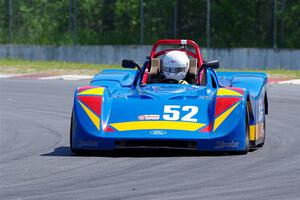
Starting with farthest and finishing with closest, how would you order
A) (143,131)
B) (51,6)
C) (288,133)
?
(51,6) → (288,133) → (143,131)

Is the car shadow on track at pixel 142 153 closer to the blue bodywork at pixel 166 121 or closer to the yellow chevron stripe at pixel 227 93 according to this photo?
the blue bodywork at pixel 166 121

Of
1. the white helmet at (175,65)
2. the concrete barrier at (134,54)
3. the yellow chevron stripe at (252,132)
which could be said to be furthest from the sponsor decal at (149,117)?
the concrete barrier at (134,54)

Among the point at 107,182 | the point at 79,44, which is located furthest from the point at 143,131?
the point at 79,44

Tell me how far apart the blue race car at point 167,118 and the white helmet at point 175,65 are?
38 centimetres

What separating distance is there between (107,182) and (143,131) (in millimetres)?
1913

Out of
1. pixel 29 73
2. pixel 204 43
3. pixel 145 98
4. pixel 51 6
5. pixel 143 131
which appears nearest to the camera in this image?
pixel 143 131

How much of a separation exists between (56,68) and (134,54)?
2971mm

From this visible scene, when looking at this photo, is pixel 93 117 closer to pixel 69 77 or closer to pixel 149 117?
pixel 149 117

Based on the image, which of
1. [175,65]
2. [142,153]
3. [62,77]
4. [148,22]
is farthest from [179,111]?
[148,22]

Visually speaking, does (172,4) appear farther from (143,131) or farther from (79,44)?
(143,131)

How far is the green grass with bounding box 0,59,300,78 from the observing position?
86.1 feet

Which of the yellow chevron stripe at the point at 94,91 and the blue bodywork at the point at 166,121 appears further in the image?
the yellow chevron stripe at the point at 94,91

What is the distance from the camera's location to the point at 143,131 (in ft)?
33.0

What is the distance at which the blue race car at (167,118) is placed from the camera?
1003 centimetres
